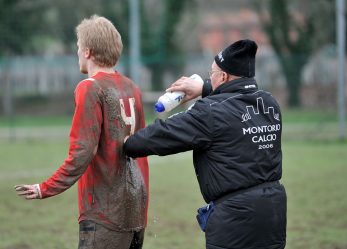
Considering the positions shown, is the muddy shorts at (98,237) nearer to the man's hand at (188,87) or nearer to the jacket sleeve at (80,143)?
the jacket sleeve at (80,143)

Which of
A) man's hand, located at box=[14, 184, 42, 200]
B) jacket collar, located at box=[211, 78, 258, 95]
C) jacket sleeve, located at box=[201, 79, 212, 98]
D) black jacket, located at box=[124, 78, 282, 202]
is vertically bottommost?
man's hand, located at box=[14, 184, 42, 200]

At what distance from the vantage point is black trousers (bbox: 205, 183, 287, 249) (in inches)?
183

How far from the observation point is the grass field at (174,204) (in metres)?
9.08

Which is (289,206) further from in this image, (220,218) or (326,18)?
(326,18)

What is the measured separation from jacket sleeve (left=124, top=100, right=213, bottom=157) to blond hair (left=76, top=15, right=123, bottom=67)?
0.57 meters

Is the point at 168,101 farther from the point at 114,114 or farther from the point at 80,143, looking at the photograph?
the point at 80,143

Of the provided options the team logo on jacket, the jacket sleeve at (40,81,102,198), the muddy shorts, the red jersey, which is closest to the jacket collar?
the team logo on jacket

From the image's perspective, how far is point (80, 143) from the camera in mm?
4719

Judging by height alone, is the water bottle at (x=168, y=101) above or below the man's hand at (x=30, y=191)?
above

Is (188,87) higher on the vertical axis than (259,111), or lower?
higher

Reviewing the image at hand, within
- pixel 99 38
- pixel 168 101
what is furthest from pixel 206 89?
pixel 99 38

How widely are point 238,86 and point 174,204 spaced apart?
716cm

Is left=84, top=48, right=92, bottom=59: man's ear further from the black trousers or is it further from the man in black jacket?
the black trousers

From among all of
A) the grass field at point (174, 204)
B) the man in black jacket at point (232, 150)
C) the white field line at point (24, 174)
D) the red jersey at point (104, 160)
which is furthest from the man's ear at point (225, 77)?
the white field line at point (24, 174)
